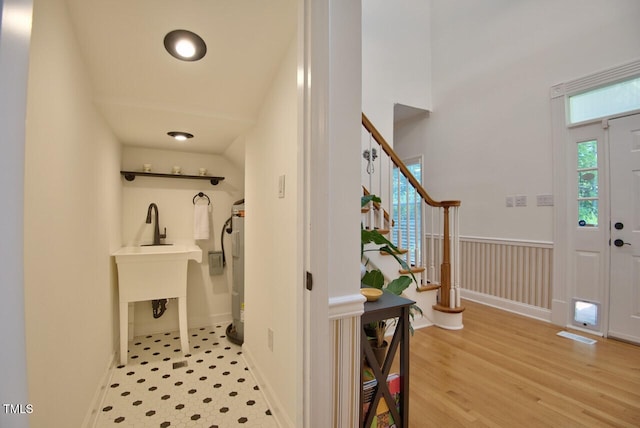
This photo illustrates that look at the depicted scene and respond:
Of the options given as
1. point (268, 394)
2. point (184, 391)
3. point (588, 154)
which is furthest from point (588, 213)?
point (184, 391)

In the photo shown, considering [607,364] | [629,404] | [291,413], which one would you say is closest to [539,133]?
[607,364]

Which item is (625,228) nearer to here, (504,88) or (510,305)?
(510,305)

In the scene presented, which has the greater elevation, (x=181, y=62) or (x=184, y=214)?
(x=181, y=62)

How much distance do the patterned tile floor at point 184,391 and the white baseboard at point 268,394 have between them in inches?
1.2

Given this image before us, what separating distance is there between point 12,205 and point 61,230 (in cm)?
93

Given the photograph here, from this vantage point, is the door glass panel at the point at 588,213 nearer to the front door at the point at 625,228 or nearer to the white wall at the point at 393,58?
the front door at the point at 625,228

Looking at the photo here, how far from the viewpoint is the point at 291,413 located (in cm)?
139

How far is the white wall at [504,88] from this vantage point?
2.73m

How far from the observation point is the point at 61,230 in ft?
3.75

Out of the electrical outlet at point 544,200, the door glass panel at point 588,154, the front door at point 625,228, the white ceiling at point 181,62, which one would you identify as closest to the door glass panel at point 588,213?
the front door at point 625,228

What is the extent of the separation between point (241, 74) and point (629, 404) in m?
3.03

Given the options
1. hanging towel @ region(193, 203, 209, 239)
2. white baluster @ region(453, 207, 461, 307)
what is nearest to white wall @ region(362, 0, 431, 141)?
white baluster @ region(453, 207, 461, 307)

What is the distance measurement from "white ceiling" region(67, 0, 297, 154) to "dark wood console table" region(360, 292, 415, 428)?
53.0 inches

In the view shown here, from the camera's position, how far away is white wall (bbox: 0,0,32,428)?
1.32 ft
